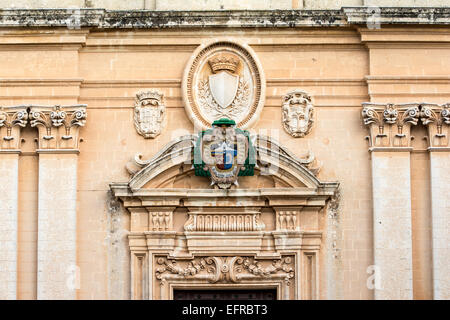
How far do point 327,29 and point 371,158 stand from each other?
6.32 feet

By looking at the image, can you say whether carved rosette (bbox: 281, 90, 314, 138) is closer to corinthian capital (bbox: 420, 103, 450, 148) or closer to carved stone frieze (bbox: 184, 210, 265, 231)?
carved stone frieze (bbox: 184, 210, 265, 231)

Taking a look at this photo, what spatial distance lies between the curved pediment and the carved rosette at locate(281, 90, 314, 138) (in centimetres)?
36

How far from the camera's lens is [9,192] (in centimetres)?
2172

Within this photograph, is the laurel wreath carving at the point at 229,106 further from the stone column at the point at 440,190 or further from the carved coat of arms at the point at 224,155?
the stone column at the point at 440,190

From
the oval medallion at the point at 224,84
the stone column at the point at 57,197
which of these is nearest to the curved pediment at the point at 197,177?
the oval medallion at the point at 224,84

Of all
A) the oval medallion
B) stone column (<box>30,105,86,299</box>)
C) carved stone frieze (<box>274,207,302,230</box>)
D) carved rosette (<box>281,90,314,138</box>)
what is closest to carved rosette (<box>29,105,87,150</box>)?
stone column (<box>30,105,86,299</box>)

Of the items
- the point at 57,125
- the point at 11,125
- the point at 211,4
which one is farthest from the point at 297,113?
the point at 11,125

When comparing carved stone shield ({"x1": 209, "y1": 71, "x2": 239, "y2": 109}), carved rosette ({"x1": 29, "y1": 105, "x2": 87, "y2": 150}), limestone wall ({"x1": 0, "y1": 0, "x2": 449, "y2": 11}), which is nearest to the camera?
carved rosette ({"x1": 29, "y1": 105, "x2": 87, "y2": 150})

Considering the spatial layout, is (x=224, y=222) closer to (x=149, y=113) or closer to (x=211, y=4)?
(x=149, y=113)

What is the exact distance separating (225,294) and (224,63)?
3.22 metres

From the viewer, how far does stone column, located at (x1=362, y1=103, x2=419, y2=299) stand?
70.4ft
